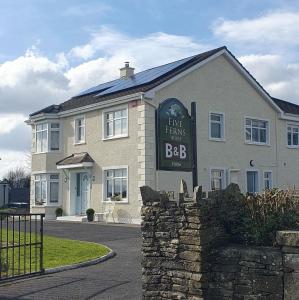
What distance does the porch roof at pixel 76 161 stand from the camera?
91.4ft

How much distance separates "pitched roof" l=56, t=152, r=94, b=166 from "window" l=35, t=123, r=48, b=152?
1.90 metres

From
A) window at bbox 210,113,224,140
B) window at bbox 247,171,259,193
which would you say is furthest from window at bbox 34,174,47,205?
window at bbox 247,171,259,193

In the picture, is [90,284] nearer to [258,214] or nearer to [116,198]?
[258,214]

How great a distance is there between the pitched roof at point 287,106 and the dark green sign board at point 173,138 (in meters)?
24.0

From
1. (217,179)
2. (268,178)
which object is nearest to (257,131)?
(268,178)

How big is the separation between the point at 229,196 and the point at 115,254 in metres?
6.54

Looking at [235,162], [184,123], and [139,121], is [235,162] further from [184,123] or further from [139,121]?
[184,123]

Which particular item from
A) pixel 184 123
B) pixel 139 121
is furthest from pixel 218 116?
pixel 184 123

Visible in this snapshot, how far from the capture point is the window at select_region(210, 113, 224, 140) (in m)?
28.3

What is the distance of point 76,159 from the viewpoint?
28734 mm

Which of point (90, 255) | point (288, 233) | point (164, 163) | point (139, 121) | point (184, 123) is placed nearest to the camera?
point (288, 233)

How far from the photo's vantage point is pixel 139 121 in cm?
2516

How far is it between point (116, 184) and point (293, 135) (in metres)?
13.2

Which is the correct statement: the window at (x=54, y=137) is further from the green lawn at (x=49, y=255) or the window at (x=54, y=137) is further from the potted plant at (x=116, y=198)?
the green lawn at (x=49, y=255)
